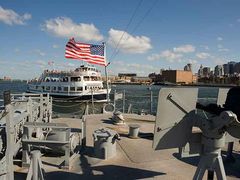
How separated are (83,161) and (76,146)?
0.74 meters

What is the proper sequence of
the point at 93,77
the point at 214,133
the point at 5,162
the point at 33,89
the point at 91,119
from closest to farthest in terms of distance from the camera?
the point at 214,133, the point at 5,162, the point at 91,119, the point at 93,77, the point at 33,89

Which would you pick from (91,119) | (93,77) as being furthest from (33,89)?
(91,119)

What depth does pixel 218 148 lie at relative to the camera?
12.8ft

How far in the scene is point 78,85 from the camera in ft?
153

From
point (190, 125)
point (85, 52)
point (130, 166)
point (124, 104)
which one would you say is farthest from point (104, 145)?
point (85, 52)

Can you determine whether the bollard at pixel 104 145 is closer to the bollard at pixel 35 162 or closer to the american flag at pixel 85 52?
the bollard at pixel 35 162

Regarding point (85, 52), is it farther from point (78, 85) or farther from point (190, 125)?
point (78, 85)

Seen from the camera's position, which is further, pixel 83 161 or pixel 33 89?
pixel 33 89

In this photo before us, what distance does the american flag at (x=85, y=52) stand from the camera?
23.8 m

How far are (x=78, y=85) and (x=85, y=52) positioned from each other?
23305mm

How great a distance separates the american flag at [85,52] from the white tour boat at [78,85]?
64.6 feet

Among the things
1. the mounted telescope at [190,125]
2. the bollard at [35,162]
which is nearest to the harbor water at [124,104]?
the mounted telescope at [190,125]

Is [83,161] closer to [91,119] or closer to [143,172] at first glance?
[143,172]

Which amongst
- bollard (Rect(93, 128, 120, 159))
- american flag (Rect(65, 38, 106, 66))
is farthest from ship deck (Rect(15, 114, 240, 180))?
american flag (Rect(65, 38, 106, 66))
